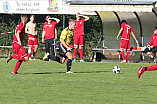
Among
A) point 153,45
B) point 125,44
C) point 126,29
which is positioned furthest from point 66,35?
point 125,44

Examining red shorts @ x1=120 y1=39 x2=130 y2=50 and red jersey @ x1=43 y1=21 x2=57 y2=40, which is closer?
red jersey @ x1=43 y1=21 x2=57 y2=40

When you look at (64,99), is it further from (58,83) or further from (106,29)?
(106,29)

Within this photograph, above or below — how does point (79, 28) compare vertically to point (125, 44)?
above

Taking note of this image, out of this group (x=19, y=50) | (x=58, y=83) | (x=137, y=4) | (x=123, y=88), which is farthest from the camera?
(x=137, y=4)

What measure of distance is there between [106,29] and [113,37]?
1.81ft

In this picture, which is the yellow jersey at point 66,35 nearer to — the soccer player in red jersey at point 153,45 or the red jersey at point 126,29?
the soccer player in red jersey at point 153,45

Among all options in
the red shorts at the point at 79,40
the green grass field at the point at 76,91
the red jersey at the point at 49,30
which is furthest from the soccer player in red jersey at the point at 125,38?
the green grass field at the point at 76,91

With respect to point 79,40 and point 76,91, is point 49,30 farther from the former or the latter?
point 76,91

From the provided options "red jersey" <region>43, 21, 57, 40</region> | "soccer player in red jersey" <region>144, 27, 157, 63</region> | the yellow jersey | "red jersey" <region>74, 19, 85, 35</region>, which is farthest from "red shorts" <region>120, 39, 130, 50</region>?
the yellow jersey

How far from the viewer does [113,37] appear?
Result: 2591 centimetres

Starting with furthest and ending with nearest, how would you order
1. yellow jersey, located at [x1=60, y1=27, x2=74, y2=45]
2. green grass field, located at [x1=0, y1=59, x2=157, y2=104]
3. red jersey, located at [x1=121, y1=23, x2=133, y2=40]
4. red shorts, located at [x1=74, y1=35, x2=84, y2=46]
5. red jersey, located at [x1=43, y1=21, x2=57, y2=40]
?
red shorts, located at [x1=74, y1=35, x2=84, y2=46] → red jersey, located at [x1=121, y1=23, x2=133, y2=40] → red jersey, located at [x1=43, y1=21, x2=57, y2=40] → yellow jersey, located at [x1=60, y1=27, x2=74, y2=45] → green grass field, located at [x1=0, y1=59, x2=157, y2=104]

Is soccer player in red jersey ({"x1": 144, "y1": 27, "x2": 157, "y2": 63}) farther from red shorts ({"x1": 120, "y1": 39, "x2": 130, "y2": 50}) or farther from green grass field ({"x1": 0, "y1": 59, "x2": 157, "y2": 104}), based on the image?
green grass field ({"x1": 0, "y1": 59, "x2": 157, "y2": 104})

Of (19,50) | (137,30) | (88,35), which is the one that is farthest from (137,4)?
(88,35)

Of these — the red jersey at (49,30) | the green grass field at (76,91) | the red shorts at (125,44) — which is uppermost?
the red jersey at (49,30)
